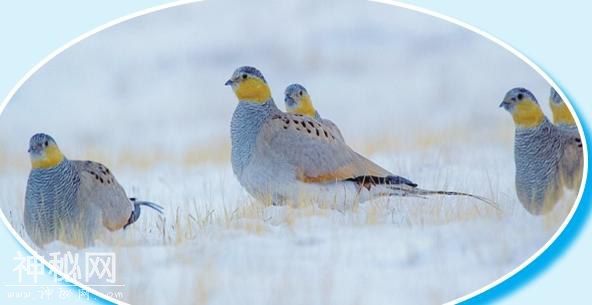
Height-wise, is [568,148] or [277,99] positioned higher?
[277,99]

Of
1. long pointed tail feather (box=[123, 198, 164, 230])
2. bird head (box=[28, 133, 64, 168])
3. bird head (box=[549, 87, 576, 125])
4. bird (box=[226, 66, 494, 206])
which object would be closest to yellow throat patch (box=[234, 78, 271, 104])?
bird (box=[226, 66, 494, 206])

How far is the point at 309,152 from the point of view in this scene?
7.10ft

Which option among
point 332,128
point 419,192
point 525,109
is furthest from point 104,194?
point 525,109

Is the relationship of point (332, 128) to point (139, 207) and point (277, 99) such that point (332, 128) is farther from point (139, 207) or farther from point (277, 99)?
point (139, 207)

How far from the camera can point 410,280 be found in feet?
6.77

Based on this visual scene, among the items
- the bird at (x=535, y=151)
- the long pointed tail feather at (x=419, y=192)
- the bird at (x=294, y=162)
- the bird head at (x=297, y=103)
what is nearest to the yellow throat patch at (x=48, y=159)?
the bird at (x=294, y=162)

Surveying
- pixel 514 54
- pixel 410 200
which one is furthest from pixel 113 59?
pixel 514 54

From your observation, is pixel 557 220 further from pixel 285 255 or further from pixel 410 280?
pixel 285 255

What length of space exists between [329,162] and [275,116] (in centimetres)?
17

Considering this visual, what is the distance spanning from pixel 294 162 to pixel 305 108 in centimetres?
16

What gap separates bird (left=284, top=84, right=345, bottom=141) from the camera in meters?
2.25

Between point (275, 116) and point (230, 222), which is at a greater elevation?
point (275, 116)

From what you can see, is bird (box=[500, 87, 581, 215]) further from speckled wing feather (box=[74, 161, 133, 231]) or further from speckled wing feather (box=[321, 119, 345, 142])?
speckled wing feather (box=[74, 161, 133, 231])

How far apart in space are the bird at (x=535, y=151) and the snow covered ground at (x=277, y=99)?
0.08 feet
